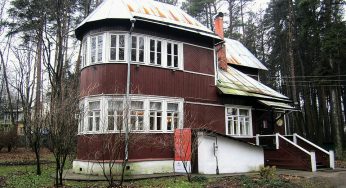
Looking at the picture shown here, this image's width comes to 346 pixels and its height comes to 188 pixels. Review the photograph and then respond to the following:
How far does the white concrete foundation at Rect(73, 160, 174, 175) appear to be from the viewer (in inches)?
619

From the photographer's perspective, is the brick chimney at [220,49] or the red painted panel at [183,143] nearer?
the red painted panel at [183,143]

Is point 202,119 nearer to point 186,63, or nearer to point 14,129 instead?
point 186,63

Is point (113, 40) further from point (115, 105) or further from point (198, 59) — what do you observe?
point (198, 59)

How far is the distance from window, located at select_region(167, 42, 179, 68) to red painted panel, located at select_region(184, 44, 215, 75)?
58cm

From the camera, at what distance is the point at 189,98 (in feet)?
60.6

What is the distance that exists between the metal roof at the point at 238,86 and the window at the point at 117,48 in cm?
609

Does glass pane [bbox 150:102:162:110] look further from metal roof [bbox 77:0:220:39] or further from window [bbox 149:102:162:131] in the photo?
metal roof [bbox 77:0:220:39]

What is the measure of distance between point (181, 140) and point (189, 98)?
354cm

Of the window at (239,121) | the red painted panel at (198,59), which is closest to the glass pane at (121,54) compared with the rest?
the red painted panel at (198,59)

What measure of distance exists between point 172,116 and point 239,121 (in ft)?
17.5

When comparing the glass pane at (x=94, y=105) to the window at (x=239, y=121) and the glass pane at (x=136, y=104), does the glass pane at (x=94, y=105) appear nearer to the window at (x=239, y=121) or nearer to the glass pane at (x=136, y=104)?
the glass pane at (x=136, y=104)

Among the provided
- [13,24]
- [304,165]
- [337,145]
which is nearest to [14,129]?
[13,24]

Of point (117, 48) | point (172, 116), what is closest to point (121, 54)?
point (117, 48)

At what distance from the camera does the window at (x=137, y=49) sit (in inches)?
666
